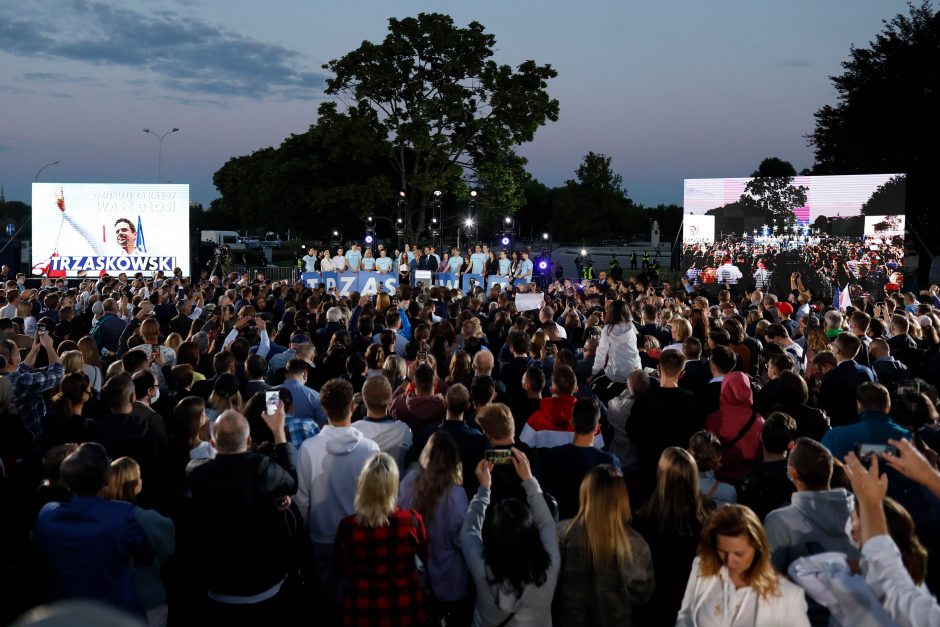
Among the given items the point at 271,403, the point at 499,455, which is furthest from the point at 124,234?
the point at 499,455

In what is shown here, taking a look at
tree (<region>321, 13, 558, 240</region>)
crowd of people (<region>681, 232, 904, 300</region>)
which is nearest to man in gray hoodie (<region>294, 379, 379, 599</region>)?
crowd of people (<region>681, 232, 904, 300</region>)

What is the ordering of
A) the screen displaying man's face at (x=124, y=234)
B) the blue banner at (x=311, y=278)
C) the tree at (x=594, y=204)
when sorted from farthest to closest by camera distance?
the tree at (x=594, y=204), the screen displaying man's face at (x=124, y=234), the blue banner at (x=311, y=278)

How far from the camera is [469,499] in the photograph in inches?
191

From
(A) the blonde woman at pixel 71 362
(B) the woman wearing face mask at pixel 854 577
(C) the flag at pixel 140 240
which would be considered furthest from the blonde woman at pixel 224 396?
(C) the flag at pixel 140 240

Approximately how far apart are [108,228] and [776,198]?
20786 mm

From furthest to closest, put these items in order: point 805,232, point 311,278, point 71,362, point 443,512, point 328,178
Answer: point 328,178
point 805,232
point 311,278
point 71,362
point 443,512

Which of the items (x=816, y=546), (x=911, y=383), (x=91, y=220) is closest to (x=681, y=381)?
(x=911, y=383)

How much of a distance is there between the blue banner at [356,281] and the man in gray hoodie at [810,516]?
14.8 m

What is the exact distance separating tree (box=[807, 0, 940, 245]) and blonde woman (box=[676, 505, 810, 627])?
35.5 metres

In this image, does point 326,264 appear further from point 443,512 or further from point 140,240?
point 443,512

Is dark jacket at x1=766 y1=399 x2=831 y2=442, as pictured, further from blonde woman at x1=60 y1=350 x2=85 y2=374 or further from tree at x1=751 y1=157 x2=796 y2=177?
tree at x1=751 y1=157 x2=796 y2=177

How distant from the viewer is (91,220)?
76.8 ft

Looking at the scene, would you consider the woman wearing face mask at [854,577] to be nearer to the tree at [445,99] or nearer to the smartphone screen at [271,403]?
the smartphone screen at [271,403]

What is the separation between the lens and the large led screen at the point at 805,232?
2134 cm
